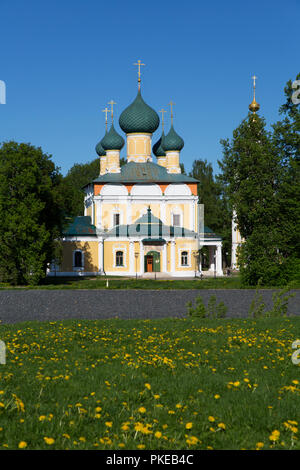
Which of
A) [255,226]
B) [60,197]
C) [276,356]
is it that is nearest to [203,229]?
[60,197]

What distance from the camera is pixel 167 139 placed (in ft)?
182

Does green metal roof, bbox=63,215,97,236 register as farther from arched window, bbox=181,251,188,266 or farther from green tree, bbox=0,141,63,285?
green tree, bbox=0,141,63,285

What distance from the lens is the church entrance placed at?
4812cm

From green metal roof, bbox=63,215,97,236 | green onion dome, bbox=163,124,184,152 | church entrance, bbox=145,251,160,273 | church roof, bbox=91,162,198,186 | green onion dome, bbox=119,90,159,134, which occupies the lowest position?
church entrance, bbox=145,251,160,273

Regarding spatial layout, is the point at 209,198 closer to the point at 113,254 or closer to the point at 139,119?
the point at 139,119

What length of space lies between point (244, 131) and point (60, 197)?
1387 cm

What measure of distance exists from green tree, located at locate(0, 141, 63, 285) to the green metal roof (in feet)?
40.6

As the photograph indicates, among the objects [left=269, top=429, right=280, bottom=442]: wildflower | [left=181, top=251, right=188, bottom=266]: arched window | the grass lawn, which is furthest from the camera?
[left=181, top=251, right=188, bottom=266]: arched window

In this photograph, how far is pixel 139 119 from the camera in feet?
174

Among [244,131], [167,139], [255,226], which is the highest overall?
[167,139]

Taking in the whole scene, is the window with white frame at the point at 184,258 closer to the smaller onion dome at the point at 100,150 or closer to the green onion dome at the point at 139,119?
the green onion dome at the point at 139,119

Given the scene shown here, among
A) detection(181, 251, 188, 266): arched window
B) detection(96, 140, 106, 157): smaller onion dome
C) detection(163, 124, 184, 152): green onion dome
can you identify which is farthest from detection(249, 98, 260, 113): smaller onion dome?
detection(181, 251, 188, 266): arched window

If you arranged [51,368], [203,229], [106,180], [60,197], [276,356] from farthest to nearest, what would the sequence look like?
[203,229] → [106,180] → [60,197] → [276,356] → [51,368]

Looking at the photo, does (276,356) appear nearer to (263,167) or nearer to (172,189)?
(263,167)
